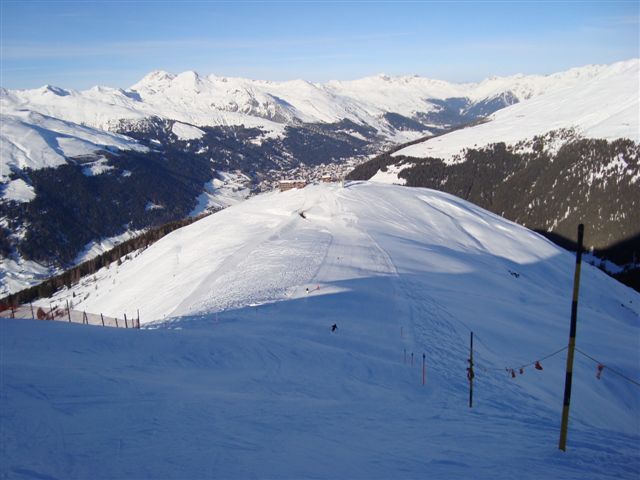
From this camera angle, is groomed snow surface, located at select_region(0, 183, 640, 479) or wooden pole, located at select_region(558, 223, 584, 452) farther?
wooden pole, located at select_region(558, 223, 584, 452)

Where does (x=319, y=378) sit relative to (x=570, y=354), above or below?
below

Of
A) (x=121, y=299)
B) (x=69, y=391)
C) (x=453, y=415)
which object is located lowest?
(x=121, y=299)

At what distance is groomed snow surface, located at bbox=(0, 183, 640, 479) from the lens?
460 inches

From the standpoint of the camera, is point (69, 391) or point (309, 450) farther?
point (69, 391)

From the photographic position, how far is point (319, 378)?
19641 millimetres

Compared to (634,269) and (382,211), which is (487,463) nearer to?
(382,211)

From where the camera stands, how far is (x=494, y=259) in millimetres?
60844

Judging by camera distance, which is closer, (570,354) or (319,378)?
(570,354)

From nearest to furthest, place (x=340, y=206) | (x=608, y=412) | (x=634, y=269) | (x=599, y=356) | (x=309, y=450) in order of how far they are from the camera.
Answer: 1. (x=309, y=450)
2. (x=608, y=412)
3. (x=599, y=356)
4. (x=340, y=206)
5. (x=634, y=269)

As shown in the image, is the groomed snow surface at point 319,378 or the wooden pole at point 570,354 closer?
the groomed snow surface at point 319,378

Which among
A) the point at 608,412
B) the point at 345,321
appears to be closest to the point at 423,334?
the point at 345,321

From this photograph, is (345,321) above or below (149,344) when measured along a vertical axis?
below

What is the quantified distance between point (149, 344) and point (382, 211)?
57520mm

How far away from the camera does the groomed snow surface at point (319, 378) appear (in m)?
11.7
